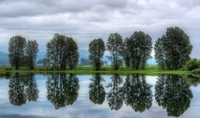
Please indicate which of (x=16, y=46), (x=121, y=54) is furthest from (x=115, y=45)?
(x=16, y=46)

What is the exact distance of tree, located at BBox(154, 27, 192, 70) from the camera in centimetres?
10312

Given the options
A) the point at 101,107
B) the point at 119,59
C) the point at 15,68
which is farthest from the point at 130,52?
the point at 101,107

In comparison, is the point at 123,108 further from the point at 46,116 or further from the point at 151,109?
the point at 46,116

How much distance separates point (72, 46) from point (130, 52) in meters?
23.4

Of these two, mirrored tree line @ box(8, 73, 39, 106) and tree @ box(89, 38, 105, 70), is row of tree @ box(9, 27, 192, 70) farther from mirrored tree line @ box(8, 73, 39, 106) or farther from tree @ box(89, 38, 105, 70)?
mirrored tree line @ box(8, 73, 39, 106)

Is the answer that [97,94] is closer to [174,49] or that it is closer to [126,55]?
[174,49]

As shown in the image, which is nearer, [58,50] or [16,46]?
A: [58,50]

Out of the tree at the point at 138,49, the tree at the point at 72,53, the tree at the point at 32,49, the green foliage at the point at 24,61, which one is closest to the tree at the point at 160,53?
the tree at the point at 138,49

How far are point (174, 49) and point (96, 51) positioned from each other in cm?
2889

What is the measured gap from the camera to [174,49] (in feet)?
→ 346

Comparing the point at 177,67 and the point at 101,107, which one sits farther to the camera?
the point at 177,67

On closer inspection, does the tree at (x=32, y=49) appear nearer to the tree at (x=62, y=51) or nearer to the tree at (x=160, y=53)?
the tree at (x=62, y=51)

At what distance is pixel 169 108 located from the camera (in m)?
20.6

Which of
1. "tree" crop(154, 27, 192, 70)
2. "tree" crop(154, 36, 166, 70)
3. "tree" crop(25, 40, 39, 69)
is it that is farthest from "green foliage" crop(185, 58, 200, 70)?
"tree" crop(25, 40, 39, 69)
